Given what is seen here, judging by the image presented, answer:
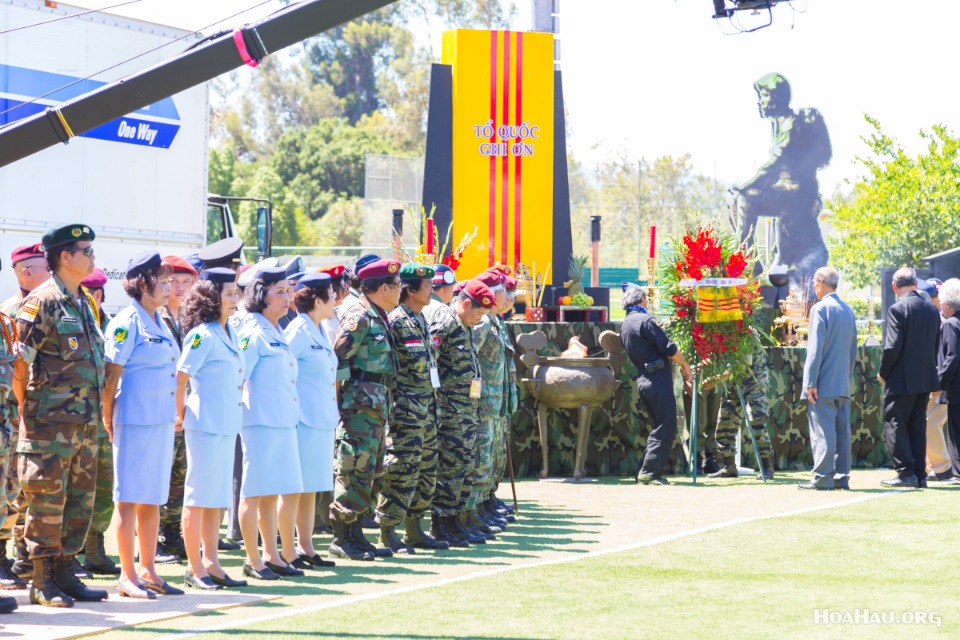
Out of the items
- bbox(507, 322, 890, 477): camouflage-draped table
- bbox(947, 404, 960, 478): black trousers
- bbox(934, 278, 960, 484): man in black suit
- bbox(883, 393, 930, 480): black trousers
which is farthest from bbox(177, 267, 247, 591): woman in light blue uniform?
bbox(947, 404, 960, 478): black trousers

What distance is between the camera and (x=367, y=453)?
8008 mm

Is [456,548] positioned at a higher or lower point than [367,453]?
lower

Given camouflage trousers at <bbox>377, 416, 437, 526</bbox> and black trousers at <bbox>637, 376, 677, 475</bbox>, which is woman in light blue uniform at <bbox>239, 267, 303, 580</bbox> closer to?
camouflage trousers at <bbox>377, 416, 437, 526</bbox>

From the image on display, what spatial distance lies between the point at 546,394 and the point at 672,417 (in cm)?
129

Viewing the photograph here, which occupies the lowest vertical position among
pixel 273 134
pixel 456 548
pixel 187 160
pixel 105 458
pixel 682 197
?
pixel 456 548

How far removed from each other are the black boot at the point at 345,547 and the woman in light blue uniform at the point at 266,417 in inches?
29.5

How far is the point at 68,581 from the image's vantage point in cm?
661

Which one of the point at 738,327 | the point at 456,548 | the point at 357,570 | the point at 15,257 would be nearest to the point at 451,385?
the point at 456,548

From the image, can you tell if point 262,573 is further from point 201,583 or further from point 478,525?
point 478,525

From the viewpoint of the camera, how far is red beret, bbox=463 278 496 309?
9008 mm

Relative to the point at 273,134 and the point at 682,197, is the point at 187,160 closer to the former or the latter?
the point at 682,197

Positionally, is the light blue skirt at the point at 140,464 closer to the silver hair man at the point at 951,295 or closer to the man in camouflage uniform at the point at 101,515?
the man in camouflage uniform at the point at 101,515

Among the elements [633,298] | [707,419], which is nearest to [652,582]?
[633,298]

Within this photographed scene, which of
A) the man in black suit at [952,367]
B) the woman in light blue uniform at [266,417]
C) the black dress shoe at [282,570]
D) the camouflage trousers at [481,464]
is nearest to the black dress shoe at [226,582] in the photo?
the woman in light blue uniform at [266,417]
